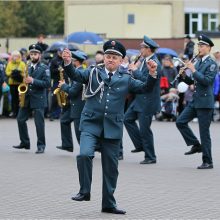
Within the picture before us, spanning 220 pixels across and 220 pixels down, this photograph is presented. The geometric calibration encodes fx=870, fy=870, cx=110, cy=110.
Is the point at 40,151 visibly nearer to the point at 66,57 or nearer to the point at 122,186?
the point at 122,186

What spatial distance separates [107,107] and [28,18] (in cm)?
5855

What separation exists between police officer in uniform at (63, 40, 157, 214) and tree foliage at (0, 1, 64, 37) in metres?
51.7

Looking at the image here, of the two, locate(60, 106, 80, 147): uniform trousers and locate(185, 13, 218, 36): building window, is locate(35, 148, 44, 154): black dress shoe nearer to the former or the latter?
locate(60, 106, 80, 147): uniform trousers

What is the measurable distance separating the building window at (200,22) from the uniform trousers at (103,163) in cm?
4786

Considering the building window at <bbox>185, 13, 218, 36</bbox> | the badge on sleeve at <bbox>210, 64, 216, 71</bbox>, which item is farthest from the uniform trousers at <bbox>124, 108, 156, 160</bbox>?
the building window at <bbox>185, 13, 218, 36</bbox>

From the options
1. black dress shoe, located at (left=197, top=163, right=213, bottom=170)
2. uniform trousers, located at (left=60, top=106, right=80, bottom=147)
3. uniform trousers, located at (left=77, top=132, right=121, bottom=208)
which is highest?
uniform trousers, located at (left=77, top=132, right=121, bottom=208)

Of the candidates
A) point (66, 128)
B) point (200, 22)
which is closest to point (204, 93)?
point (66, 128)

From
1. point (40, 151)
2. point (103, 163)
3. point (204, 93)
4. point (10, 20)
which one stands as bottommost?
point (40, 151)

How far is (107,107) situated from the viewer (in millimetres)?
9656

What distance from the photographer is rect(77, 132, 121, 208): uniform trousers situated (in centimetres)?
939

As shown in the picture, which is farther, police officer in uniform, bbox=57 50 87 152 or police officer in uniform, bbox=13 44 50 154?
police officer in uniform, bbox=13 44 50 154

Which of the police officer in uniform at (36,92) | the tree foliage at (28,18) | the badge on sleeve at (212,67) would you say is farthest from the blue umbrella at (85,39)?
the tree foliage at (28,18)

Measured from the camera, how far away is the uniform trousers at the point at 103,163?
9.39m

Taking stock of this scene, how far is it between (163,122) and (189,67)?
10.2m
